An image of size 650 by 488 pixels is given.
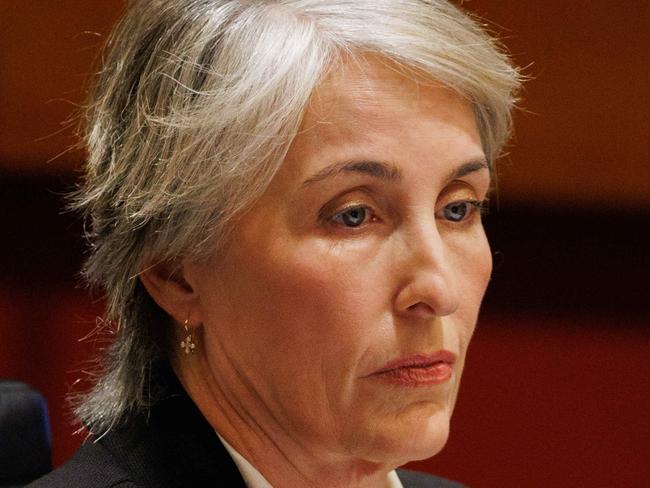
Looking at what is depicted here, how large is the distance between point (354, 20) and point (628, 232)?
1375 millimetres

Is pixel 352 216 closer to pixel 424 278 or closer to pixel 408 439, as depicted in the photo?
pixel 424 278

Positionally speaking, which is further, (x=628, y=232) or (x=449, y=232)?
(x=628, y=232)

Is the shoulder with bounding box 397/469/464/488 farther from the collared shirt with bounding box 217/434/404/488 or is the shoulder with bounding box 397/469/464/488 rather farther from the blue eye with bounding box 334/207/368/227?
the blue eye with bounding box 334/207/368/227

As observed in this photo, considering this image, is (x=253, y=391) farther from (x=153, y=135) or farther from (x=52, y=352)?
(x=52, y=352)

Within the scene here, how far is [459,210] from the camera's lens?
1.29 meters

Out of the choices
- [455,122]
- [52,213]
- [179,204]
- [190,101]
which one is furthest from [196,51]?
[52,213]

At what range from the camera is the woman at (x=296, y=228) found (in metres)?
1.19

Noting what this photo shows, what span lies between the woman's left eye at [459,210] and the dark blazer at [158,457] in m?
0.36

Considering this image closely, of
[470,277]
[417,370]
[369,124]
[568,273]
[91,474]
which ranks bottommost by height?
[91,474]

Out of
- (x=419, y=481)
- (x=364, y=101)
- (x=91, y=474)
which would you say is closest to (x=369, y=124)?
(x=364, y=101)

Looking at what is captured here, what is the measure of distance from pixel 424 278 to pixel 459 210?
150 mm

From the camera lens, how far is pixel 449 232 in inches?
50.4

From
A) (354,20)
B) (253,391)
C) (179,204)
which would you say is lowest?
(253,391)

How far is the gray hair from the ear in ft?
0.06
